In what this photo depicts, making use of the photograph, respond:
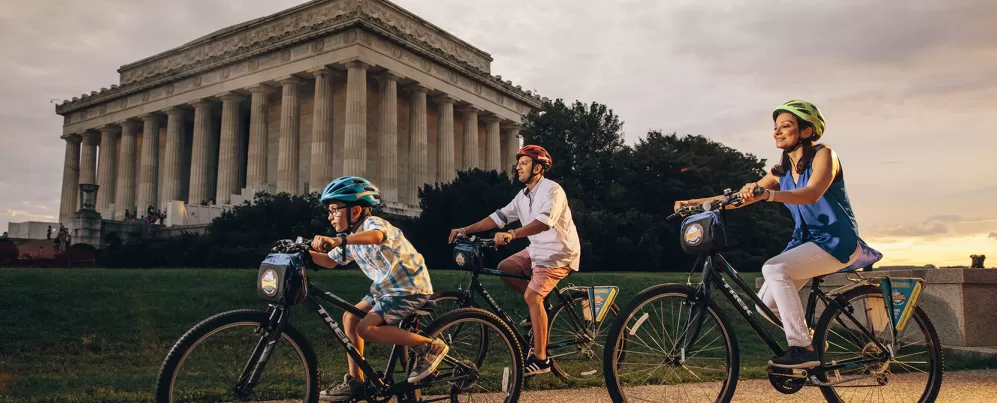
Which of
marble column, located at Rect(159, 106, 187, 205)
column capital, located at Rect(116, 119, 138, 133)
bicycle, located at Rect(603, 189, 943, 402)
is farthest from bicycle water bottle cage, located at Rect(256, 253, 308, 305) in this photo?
column capital, located at Rect(116, 119, 138, 133)

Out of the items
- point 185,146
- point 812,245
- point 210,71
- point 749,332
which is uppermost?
point 210,71

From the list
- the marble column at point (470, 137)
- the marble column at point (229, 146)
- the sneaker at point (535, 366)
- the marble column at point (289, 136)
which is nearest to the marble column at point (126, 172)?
the marble column at point (229, 146)

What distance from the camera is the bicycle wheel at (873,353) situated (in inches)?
218

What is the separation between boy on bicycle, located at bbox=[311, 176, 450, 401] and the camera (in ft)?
16.6

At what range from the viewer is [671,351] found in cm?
517

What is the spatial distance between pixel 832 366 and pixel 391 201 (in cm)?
4641

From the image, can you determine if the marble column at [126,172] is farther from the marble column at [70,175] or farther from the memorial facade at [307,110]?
the marble column at [70,175]

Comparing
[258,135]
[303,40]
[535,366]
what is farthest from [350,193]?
[258,135]

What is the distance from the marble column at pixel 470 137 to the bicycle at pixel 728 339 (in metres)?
54.6

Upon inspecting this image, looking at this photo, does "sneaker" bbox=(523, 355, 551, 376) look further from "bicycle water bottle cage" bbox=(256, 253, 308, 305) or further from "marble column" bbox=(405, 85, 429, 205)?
"marble column" bbox=(405, 85, 429, 205)

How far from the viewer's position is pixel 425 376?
201 inches

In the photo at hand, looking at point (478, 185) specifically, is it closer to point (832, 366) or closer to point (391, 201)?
point (391, 201)

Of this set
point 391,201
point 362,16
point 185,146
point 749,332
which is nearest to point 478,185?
point 391,201

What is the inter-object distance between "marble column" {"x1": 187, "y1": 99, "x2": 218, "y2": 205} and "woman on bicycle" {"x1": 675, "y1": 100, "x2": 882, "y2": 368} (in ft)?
193
